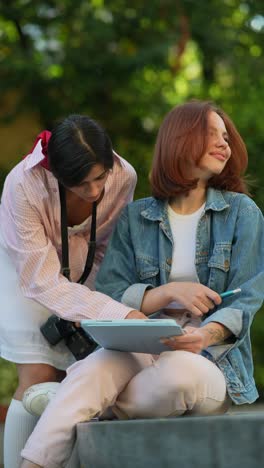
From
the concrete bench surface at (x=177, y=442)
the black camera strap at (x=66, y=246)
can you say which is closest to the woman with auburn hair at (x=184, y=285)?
the concrete bench surface at (x=177, y=442)

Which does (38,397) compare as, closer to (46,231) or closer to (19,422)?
(19,422)

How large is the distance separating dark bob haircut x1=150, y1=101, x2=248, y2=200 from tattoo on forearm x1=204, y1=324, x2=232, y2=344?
540 mm

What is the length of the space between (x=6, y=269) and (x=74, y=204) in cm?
39

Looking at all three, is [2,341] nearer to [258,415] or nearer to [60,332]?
[60,332]

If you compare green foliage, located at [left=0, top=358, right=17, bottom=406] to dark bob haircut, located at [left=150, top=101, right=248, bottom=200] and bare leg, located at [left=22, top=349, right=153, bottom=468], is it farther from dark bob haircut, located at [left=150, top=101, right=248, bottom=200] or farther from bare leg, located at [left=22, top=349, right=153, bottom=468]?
bare leg, located at [left=22, top=349, right=153, bottom=468]

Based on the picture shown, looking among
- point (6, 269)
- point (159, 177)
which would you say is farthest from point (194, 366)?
point (6, 269)

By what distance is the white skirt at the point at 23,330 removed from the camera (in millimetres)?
4129

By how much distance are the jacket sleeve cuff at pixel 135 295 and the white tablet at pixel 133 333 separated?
0.27 meters

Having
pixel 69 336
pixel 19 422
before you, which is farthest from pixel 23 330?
pixel 19 422

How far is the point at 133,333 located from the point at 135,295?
19.0 inches

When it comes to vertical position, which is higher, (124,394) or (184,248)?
(184,248)

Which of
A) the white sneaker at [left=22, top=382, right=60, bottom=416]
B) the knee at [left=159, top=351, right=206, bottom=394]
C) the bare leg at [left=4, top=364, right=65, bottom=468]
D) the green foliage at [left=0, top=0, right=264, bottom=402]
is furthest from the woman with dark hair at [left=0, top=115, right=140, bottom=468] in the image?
the green foliage at [left=0, top=0, right=264, bottom=402]

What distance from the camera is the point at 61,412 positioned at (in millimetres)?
3244

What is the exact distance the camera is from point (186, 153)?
11.7 ft
